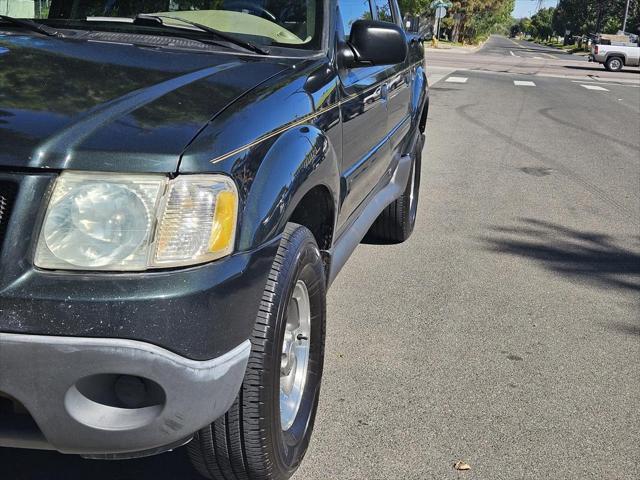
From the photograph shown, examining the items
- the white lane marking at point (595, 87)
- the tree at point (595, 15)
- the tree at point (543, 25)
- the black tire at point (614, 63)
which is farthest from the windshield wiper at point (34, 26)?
the tree at point (543, 25)

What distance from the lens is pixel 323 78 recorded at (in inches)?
118

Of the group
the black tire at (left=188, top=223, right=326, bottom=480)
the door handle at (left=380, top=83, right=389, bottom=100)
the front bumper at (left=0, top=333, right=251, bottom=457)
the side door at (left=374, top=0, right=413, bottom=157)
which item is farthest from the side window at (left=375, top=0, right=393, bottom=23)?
the front bumper at (left=0, top=333, right=251, bottom=457)

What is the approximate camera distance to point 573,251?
575 cm

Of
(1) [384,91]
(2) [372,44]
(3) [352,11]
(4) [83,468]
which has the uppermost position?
(3) [352,11]

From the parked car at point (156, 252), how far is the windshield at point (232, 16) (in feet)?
1.41

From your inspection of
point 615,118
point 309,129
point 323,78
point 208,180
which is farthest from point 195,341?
point 615,118

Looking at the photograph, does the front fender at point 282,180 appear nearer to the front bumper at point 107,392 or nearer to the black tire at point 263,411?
the black tire at point 263,411

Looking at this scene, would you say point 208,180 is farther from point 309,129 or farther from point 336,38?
point 336,38

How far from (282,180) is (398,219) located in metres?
3.35

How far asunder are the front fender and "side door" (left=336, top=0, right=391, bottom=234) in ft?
1.72

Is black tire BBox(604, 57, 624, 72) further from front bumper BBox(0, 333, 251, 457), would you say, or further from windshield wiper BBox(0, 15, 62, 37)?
front bumper BBox(0, 333, 251, 457)

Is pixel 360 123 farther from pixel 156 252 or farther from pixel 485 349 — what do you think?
pixel 156 252

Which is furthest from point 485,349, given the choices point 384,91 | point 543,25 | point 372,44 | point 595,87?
point 543,25

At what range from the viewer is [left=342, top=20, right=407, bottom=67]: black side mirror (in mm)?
3305
